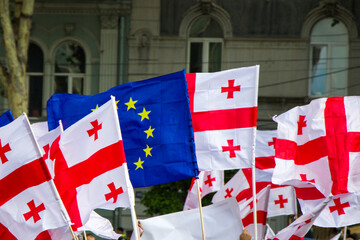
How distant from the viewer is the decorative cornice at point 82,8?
2372 centimetres

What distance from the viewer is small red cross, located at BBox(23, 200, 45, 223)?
923 cm

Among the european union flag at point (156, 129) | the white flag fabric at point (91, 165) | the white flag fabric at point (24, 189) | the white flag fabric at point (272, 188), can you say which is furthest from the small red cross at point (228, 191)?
the white flag fabric at point (24, 189)

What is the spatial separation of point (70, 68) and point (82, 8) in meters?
1.65

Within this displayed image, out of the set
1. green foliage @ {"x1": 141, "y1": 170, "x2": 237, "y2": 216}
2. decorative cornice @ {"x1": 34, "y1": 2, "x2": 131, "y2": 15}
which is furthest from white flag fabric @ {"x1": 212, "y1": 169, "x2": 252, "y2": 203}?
decorative cornice @ {"x1": 34, "y1": 2, "x2": 131, "y2": 15}

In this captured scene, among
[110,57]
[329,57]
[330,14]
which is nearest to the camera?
[330,14]

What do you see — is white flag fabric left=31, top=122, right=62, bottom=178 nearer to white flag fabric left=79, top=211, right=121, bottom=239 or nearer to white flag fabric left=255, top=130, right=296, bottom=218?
white flag fabric left=79, top=211, right=121, bottom=239

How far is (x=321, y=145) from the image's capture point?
10992mm

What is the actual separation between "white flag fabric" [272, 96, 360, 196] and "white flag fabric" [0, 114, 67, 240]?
9.74 ft

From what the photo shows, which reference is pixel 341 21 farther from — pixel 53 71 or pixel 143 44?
pixel 53 71

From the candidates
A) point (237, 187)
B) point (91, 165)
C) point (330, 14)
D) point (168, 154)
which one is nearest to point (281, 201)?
point (237, 187)

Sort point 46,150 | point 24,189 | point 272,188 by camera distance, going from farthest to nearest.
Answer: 1. point 272,188
2. point 46,150
3. point 24,189

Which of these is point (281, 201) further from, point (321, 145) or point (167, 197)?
point (167, 197)

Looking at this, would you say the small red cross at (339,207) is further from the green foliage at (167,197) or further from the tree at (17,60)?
the green foliage at (167,197)

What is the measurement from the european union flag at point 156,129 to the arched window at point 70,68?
13718 mm
